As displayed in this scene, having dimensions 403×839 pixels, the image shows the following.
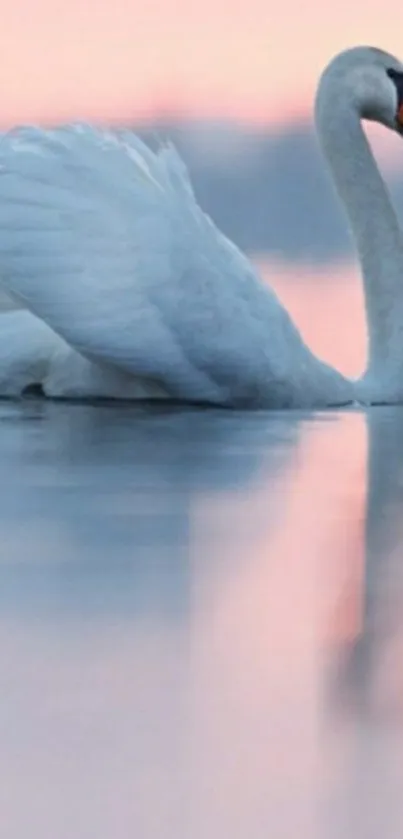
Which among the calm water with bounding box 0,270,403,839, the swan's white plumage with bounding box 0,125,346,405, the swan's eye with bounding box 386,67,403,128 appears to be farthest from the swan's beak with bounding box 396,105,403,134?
the calm water with bounding box 0,270,403,839

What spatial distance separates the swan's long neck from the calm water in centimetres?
145

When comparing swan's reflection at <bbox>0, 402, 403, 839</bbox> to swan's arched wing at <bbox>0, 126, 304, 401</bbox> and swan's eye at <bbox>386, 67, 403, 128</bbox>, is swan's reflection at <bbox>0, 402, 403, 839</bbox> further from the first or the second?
swan's eye at <bbox>386, 67, 403, 128</bbox>

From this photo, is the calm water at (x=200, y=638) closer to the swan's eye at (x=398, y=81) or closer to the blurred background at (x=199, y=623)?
the blurred background at (x=199, y=623)

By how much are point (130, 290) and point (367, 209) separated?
1425mm

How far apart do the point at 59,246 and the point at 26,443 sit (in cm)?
89

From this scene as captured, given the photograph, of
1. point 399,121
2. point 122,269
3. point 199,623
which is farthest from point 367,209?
point 199,623

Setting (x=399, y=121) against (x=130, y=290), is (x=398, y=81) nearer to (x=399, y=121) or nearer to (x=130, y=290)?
(x=399, y=121)

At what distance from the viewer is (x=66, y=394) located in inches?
340

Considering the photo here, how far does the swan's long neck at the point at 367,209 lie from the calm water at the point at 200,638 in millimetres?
1454

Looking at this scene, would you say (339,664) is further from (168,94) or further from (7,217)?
(168,94)

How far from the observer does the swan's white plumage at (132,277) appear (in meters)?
8.20

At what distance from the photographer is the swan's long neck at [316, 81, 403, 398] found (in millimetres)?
9109

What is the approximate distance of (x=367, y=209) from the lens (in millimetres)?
9406

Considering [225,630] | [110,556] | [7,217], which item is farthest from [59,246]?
[225,630]
